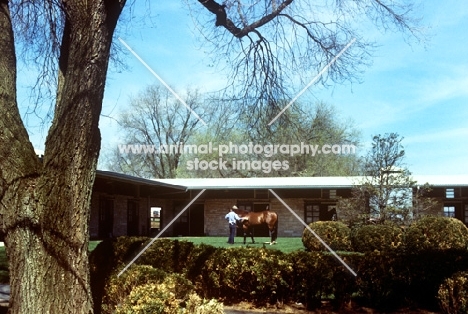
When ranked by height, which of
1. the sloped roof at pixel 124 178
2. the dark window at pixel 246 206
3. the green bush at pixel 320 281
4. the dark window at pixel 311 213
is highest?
the sloped roof at pixel 124 178

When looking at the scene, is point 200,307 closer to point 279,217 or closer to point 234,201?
point 279,217

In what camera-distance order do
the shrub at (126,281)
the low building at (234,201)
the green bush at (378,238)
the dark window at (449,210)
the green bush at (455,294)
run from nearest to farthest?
the shrub at (126,281) → the green bush at (455,294) → the green bush at (378,238) → the low building at (234,201) → the dark window at (449,210)

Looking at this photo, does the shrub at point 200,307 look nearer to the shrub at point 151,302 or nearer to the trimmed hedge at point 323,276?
the shrub at point 151,302

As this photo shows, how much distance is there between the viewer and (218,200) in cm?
3484

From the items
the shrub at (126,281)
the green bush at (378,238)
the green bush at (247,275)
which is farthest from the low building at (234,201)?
the shrub at (126,281)

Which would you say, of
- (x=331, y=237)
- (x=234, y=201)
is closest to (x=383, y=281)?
(x=331, y=237)

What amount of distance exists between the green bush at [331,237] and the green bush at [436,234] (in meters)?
2.47

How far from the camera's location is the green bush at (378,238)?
62.7 feet

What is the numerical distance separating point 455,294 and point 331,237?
12.7m

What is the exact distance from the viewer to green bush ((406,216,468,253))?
1842 centimetres

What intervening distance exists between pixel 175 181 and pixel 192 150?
23572 millimetres

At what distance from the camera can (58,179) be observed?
16.6ft

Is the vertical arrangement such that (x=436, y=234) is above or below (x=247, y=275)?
above

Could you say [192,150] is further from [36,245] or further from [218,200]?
[36,245]
